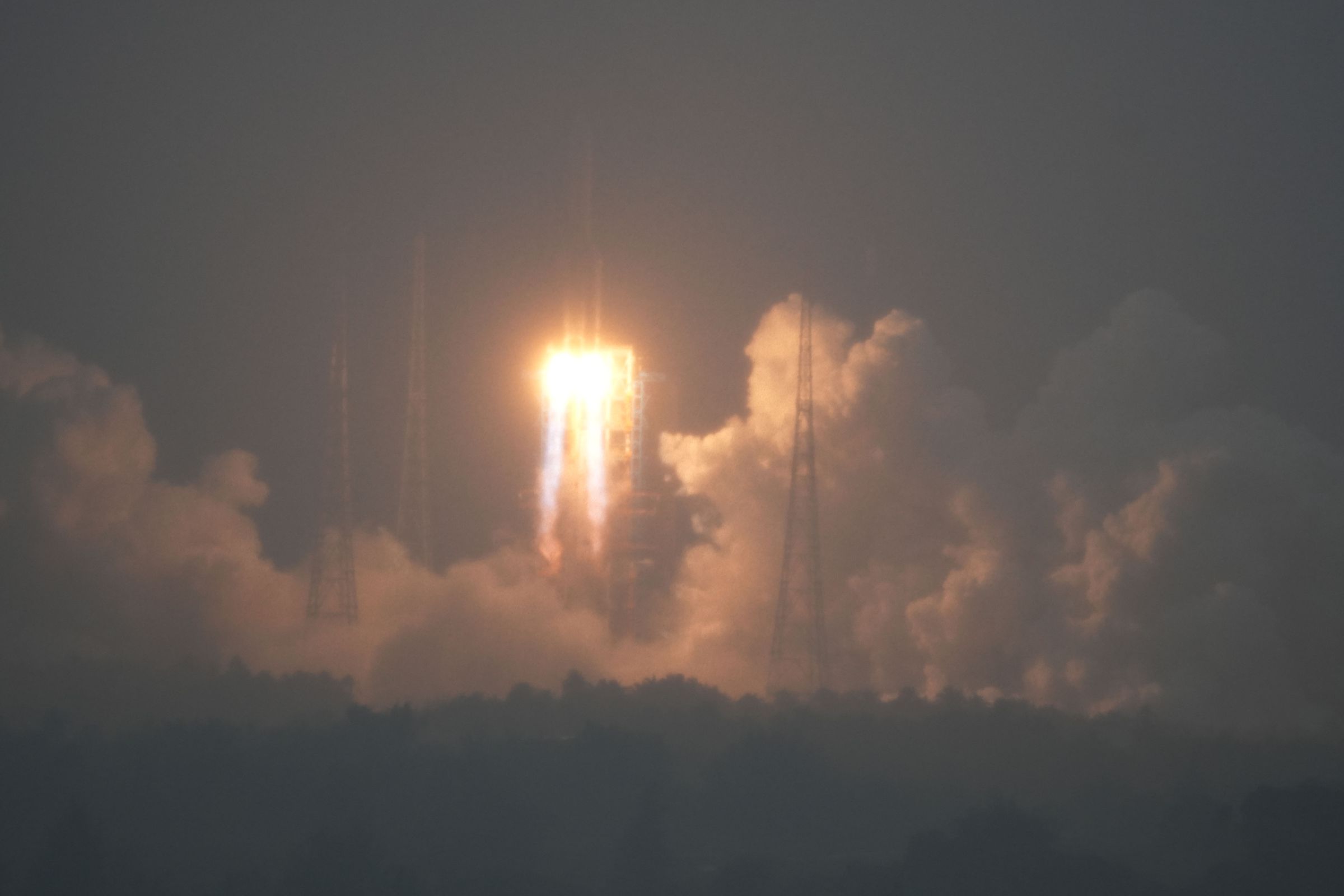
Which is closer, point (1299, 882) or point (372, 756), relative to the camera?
point (1299, 882)

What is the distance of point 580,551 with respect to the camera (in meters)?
115

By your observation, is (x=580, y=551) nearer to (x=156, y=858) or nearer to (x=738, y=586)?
(x=738, y=586)

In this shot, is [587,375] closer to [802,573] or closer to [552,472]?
[552,472]

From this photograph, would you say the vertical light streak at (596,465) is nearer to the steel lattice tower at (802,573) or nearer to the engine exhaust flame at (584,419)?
the engine exhaust flame at (584,419)

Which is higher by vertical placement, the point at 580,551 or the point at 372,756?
the point at 580,551

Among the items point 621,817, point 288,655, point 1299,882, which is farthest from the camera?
point 288,655

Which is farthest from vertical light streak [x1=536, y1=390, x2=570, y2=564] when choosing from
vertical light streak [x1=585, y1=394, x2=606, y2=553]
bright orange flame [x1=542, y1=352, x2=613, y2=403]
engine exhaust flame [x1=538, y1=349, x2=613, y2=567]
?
vertical light streak [x1=585, y1=394, x2=606, y2=553]

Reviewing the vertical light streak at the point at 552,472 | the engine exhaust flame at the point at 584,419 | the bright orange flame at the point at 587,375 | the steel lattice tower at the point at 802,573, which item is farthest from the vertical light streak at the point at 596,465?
the steel lattice tower at the point at 802,573

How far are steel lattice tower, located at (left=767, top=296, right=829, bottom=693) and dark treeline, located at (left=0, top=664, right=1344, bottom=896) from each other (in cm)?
250

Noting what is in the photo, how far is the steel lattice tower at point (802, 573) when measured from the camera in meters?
98.0

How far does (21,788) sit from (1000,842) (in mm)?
34917

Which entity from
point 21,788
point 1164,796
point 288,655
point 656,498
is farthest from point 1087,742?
Answer: point 21,788

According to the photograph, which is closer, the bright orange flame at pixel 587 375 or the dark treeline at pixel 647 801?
the dark treeline at pixel 647 801

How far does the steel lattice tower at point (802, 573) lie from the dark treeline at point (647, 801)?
8.20ft
